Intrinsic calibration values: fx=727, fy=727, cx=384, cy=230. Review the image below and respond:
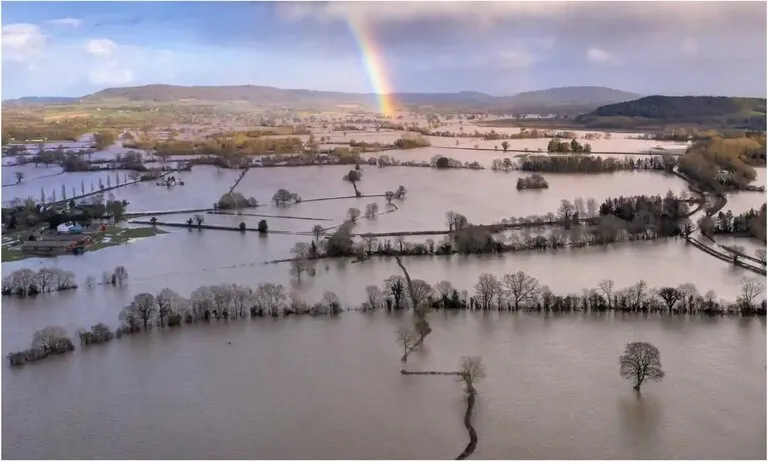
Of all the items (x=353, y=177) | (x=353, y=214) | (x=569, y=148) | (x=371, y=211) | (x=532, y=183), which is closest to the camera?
(x=353, y=214)

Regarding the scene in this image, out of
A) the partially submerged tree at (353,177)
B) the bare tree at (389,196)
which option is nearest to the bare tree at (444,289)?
the bare tree at (389,196)

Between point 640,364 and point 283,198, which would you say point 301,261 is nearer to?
point 283,198

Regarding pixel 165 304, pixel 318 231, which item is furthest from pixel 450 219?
pixel 165 304

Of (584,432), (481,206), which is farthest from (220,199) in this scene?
(584,432)

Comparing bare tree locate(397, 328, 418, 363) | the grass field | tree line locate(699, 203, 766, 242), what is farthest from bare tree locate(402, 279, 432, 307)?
the grass field

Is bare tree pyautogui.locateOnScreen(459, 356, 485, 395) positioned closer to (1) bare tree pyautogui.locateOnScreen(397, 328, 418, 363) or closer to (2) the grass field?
(1) bare tree pyautogui.locateOnScreen(397, 328, 418, 363)
